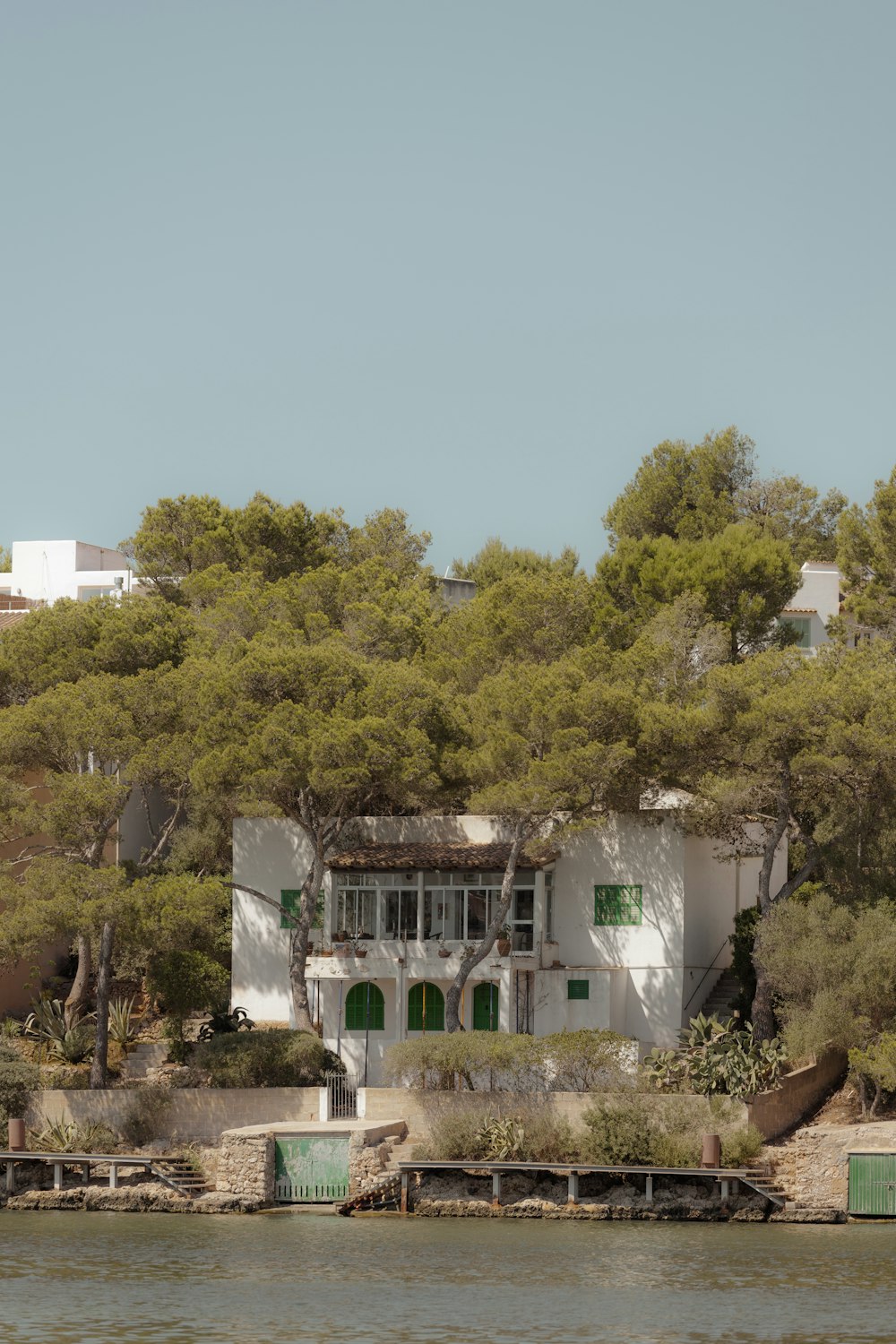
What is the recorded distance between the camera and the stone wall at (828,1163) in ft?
131

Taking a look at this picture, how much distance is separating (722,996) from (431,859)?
8.36 meters

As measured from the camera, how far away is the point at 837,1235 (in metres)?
37.5

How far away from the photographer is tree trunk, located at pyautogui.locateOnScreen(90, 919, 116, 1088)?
153 feet

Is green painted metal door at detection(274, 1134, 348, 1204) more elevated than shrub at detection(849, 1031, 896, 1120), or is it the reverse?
shrub at detection(849, 1031, 896, 1120)

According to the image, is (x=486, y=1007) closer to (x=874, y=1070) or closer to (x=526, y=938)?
(x=526, y=938)

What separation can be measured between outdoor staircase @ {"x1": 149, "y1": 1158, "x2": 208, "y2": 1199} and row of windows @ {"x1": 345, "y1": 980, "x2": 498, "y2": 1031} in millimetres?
7449

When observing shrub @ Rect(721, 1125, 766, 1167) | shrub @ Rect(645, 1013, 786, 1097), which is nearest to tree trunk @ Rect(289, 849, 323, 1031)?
shrub @ Rect(645, 1013, 786, 1097)

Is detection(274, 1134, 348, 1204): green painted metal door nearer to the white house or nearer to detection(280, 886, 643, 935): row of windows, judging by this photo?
the white house

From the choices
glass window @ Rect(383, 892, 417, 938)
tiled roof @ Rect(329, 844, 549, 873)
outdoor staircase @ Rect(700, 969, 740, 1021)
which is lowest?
outdoor staircase @ Rect(700, 969, 740, 1021)

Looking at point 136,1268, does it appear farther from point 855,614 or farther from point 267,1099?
point 855,614

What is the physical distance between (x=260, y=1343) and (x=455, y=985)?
19870mm

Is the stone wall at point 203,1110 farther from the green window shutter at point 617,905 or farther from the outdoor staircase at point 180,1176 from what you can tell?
the green window shutter at point 617,905

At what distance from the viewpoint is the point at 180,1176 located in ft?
140

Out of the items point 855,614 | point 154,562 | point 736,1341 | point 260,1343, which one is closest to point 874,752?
point 855,614
